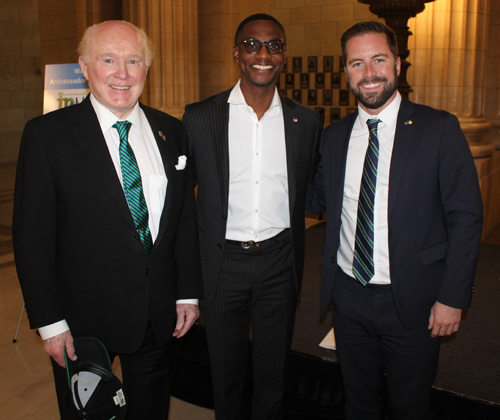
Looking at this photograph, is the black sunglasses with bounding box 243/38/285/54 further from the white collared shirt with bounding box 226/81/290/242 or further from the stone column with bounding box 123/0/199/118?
the stone column with bounding box 123/0/199/118

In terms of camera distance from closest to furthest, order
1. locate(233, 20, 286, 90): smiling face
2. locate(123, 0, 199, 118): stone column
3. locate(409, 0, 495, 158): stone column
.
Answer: locate(233, 20, 286, 90): smiling face → locate(409, 0, 495, 158): stone column → locate(123, 0, 199, 118): stone column

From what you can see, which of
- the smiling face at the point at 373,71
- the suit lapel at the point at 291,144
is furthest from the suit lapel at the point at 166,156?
the smiling face at the point at 373,71

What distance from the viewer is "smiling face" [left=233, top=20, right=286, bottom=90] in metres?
2.49

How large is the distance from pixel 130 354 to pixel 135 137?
972 mm

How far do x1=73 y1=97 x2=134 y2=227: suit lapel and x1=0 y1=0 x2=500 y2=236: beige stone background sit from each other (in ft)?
17.4

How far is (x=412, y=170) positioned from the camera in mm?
2148

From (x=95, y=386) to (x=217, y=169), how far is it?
3.79ft

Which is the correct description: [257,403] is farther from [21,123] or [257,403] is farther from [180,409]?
[21,123]

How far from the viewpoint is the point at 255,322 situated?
105 inches

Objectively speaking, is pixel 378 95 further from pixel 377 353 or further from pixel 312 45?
pixel 312 45

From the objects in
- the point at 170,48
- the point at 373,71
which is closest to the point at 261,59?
the point at 373,71

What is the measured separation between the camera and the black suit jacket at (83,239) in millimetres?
1914

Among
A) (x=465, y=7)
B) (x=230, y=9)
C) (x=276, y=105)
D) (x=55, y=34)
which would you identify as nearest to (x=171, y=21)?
(x=230, y=9)

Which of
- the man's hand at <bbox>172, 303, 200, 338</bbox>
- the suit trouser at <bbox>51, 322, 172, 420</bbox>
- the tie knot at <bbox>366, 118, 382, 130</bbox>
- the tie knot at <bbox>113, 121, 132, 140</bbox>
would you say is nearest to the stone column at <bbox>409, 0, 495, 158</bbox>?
the tie knot at <bbox>366, 118, 382, 130</bbox>
